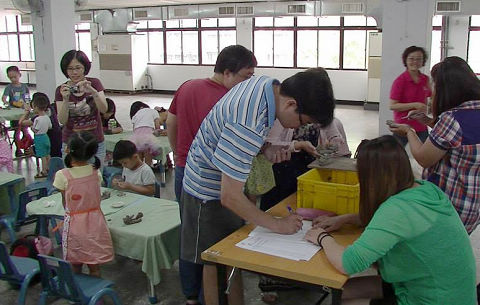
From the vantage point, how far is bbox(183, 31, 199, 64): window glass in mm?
14578

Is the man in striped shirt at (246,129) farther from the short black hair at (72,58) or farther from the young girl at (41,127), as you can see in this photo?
the young girl at (41,127)

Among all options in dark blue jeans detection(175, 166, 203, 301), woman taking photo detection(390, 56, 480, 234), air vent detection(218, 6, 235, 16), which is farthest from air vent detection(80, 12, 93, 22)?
woman taking photo detection(390, 56, 480, 234)

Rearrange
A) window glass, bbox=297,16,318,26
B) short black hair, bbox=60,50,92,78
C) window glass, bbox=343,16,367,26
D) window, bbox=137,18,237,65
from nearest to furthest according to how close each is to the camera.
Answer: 1. short black hair, bbox=60,50,92,78
2. window glass, bbox=343,16,367,26
3. window glass, bbox=297,16,318,26
4. window, bbox=137,18,237,65

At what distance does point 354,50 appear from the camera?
40.0 feet

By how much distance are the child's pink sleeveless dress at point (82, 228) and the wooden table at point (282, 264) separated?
122cm

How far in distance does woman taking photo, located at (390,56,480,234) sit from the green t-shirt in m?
0.67

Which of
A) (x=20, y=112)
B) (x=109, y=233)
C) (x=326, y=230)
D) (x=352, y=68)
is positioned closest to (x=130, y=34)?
(x=352, y=68)

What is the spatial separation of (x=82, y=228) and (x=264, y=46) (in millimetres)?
11250

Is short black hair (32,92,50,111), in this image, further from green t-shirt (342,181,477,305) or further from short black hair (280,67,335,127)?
green t-shirt (342,181,477,305)

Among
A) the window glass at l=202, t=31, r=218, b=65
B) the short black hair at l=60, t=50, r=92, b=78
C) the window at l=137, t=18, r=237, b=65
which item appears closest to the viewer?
the short black hair at l=60, t=50, r=92, b=78

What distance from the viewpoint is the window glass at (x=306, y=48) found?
12.7 meters

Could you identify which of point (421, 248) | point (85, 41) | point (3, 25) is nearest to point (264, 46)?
point (85, 41)

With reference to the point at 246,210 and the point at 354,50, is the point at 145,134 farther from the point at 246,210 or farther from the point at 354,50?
the point at 354,50

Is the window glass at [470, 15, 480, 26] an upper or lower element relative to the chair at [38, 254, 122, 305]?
upper
